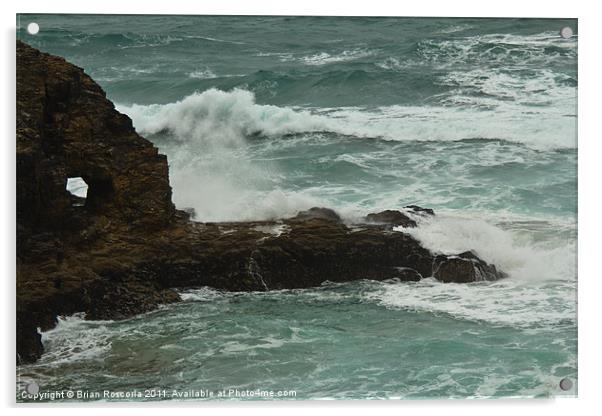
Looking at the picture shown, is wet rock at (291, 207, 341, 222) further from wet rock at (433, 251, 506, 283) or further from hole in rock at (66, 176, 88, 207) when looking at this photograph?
hole in rock at (66, 176, 88, 207)

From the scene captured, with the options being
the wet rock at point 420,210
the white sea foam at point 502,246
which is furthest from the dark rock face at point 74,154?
the white sea foam at point 502,246

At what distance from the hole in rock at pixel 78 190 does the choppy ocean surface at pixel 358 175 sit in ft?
2.40

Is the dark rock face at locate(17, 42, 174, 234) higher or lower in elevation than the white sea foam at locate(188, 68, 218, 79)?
lower

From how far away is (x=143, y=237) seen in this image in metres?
9.34

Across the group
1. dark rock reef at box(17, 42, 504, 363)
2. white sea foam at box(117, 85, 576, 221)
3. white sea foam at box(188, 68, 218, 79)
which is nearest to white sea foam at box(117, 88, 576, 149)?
white sea foam at box(117, 85, 576, 221)

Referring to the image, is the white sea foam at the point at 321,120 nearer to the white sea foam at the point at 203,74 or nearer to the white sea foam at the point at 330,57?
the white sea foam at the point at 203,74

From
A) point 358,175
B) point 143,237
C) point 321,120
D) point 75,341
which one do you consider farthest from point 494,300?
point 75,341

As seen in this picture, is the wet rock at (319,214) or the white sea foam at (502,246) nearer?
the white sea foam at (502,246)

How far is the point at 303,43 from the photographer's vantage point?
8.95 meters

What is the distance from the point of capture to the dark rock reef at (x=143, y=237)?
8922 mm

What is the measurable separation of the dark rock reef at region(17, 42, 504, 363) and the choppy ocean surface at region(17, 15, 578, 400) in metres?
0.14

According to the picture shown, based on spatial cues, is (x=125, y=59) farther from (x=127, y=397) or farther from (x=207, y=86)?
(x=127, y=397)

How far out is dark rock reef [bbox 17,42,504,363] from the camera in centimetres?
892
